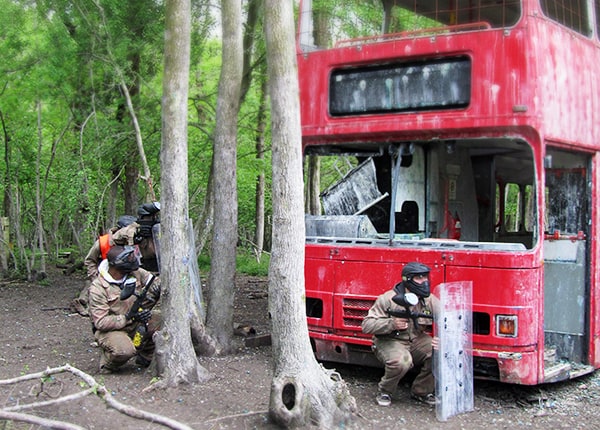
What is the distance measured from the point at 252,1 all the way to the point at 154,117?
312 cm

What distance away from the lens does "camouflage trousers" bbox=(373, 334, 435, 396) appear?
6820mm

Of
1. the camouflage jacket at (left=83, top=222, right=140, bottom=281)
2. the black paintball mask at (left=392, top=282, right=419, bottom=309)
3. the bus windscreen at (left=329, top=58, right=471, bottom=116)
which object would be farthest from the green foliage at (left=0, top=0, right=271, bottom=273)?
the black paintball mask at (left=392, top=282, right=419, bottom=309)

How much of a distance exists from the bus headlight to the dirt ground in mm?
798

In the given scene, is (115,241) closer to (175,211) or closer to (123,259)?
(123,259)

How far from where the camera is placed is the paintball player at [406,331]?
22.0ft

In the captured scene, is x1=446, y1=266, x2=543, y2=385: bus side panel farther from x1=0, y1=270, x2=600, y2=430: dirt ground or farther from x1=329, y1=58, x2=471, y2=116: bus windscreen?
x1=329, y1=58, x2=471, y2=116: bus windscreen

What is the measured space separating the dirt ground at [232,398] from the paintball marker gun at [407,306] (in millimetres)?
899

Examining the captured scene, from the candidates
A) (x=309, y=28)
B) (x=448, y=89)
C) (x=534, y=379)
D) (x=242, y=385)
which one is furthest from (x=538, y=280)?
(x=309, y=28)

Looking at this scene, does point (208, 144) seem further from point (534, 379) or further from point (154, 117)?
point (534, 379)

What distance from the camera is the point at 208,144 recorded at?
49.5 feet

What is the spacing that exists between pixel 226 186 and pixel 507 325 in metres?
3.85

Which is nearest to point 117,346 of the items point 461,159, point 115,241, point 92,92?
point 115,241

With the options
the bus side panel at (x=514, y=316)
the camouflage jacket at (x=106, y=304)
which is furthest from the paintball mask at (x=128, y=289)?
the bus side panel at (x=514, y=316)

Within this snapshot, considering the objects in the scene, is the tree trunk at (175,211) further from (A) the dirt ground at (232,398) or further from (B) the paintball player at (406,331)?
(B) the paintball player at (406,331)
